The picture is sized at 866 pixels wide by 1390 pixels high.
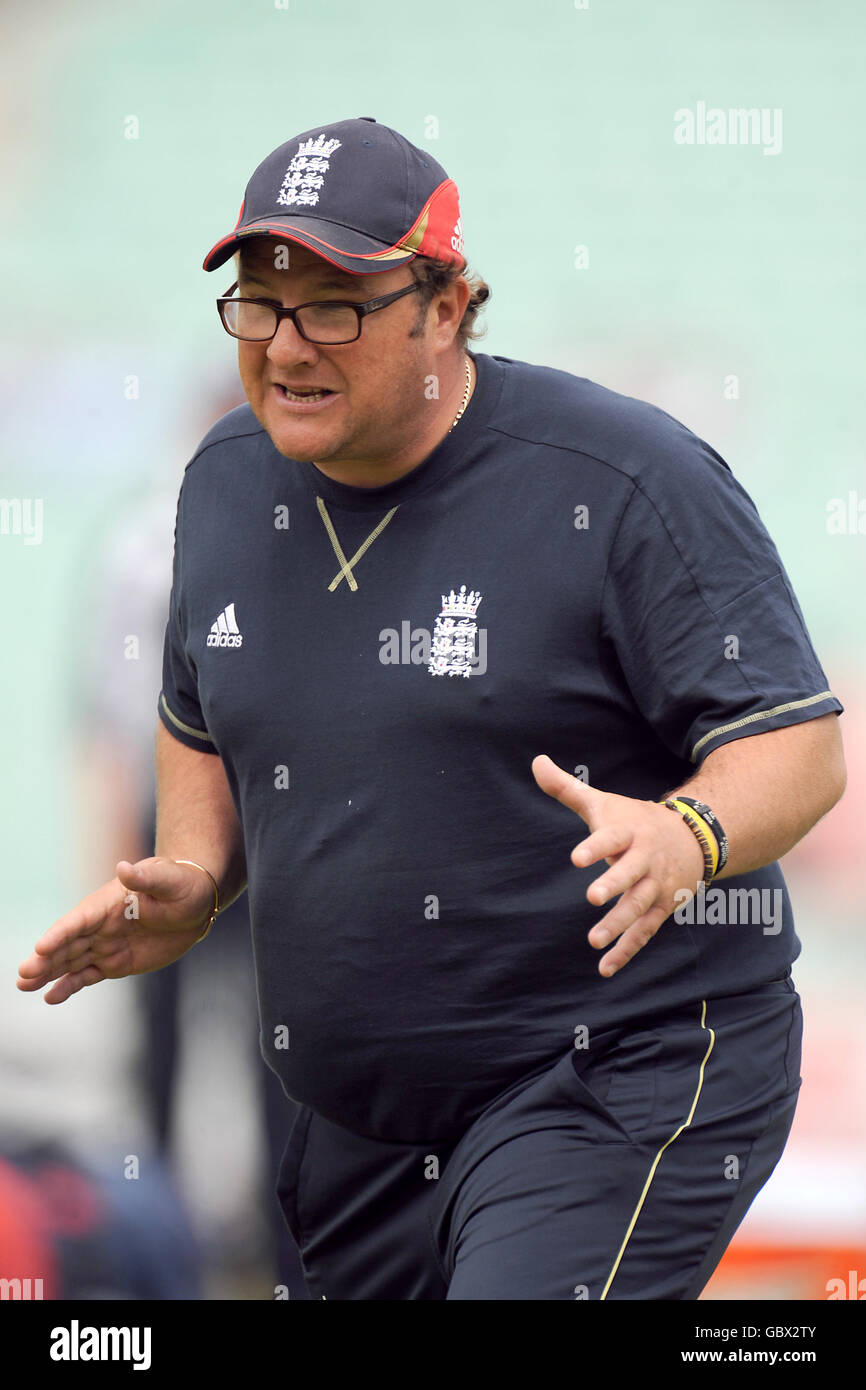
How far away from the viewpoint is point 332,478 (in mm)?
2041

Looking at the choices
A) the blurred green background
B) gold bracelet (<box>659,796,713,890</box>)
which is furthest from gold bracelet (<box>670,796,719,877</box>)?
the blurred green background

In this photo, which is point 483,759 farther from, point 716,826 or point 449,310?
point 449,310

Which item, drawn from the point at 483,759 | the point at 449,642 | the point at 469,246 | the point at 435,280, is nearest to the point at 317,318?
the point at 435,280

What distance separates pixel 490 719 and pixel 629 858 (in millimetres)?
368

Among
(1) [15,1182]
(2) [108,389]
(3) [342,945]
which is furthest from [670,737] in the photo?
(1) [15,1182]

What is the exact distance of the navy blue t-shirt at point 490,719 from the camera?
184cm

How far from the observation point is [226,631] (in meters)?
2.07

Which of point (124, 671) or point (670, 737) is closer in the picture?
point (670, 737)

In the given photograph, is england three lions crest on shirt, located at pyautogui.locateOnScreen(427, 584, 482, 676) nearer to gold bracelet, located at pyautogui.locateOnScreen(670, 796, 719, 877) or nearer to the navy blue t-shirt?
the navy blue t-shirt

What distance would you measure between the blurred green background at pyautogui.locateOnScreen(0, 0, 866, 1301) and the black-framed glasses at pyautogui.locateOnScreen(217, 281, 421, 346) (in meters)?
1.49

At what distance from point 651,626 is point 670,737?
0.14 meters

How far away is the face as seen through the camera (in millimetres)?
1890

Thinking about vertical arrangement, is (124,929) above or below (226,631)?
below
